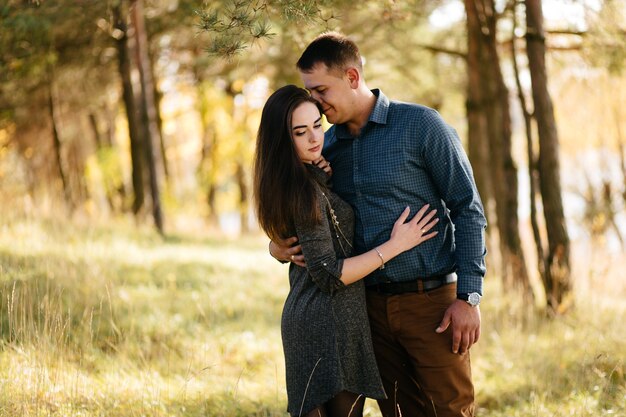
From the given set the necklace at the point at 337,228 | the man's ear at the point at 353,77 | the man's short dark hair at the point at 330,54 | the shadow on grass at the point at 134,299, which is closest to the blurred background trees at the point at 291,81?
the man's short dark hair at the point at 330,54

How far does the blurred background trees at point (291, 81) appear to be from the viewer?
23.5 ft

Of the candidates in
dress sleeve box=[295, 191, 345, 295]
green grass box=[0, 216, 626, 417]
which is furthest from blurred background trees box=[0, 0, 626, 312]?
dress sleeve box=[295, 191, 345, 295]

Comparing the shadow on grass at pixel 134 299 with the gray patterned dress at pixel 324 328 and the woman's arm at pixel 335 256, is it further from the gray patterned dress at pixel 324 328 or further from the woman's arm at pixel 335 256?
the woman's arm at pixel 335 256

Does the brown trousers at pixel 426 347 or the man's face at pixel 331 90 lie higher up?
the man's face at pixel 331 90

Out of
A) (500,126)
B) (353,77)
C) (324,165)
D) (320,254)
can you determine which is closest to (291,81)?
(500,126)

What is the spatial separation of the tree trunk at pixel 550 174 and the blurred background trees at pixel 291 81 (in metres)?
0.01

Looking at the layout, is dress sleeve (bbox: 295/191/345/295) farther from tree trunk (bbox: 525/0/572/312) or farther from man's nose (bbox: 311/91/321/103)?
tree trunk (bbox: 525/0/572/312)

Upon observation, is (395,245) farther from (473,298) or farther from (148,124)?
(148,124)

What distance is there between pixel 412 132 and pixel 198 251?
7783 millimetres

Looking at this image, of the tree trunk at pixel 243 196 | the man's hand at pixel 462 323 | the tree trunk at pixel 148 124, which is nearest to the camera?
the man's hand at pixel 462 323

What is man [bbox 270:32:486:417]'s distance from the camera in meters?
3.31

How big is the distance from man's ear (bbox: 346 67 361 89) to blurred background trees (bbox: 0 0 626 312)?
1.96 ft

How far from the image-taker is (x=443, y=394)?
3379 mm

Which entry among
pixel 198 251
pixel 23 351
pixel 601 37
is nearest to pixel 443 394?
pixel 23 351
